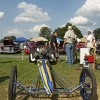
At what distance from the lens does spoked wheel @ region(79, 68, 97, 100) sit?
408 centimetres

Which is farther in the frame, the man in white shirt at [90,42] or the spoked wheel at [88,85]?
the man in white shirt at [90,42]

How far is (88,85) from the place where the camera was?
4387 millimetres

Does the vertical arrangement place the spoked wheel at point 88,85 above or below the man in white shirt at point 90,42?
below

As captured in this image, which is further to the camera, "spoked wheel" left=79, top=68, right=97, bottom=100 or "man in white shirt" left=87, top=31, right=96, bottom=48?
"man in white shirt" left=87, top=31, right=96, bottom=48

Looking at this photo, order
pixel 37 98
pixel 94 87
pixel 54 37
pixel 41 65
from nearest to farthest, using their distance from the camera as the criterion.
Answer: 1. pixel 94 87
2. pixel 37 98
3. pixel 41 65
4. pixel 54 37

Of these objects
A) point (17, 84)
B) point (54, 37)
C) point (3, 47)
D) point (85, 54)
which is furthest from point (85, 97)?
point (3, 47)

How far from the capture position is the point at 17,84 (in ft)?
14.6

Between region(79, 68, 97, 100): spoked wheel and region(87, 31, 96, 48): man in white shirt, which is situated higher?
region(87, 31, 96, 48): man in white shirt

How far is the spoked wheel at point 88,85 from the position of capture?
408cm

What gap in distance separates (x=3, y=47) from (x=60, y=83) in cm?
1893

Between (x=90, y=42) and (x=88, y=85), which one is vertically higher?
(x=90, y=42)

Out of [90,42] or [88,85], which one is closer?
[88,85]

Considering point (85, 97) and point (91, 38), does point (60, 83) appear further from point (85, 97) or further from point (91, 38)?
point (91, 38)

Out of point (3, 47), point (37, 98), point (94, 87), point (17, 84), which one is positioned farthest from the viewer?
point (3, 47)
